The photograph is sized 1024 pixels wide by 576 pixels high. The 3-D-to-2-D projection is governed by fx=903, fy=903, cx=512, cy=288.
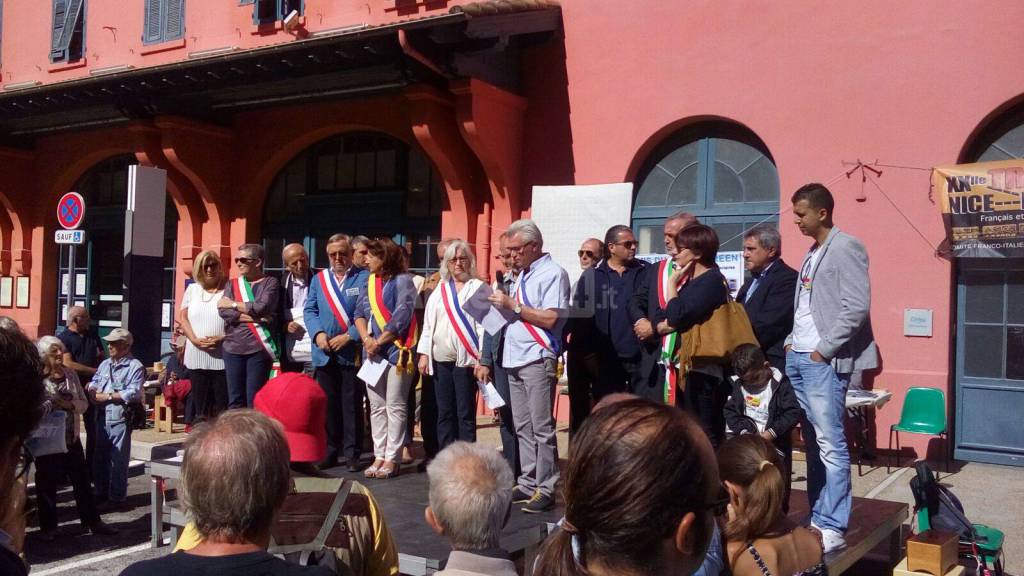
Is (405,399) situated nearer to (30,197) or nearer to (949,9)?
(949,9)

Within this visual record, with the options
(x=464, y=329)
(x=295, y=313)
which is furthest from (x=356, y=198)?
(x=464, y=329)

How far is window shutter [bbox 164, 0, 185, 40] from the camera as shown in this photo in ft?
43.4

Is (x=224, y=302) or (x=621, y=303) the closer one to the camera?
(x=621, y=303)

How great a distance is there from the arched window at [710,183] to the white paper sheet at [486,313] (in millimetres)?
4452

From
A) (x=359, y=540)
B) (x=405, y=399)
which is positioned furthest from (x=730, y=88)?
(x=359, y=540)

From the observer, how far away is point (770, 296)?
544cm

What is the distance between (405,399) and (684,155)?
4775 mm

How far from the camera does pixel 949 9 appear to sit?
820 centimetres

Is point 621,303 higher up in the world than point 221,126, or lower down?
lower down

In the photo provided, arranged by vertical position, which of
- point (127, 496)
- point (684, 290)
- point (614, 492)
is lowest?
point (127, 496)

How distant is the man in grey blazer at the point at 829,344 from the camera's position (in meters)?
4.54

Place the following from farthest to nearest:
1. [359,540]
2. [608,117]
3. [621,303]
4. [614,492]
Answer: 1. [608,117]
2. [621,303]
3. [359,540]
4. [614,492]

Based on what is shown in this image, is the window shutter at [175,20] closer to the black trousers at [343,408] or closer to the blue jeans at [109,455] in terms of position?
the blue jeans at [109,455]

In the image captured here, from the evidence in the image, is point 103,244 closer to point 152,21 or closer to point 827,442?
point 152,21
